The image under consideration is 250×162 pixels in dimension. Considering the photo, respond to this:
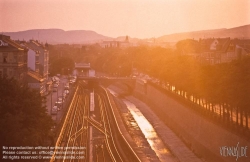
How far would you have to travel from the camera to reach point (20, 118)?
1251 cm

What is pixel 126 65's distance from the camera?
2450 inches

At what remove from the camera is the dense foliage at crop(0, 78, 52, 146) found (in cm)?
1126

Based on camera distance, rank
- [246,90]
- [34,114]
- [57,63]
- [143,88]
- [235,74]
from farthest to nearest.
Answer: [57,63], [143,88], [235,74], [246,90], [34,114]

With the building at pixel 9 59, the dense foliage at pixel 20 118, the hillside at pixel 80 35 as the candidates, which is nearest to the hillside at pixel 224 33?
the hillside at pixel 80 35

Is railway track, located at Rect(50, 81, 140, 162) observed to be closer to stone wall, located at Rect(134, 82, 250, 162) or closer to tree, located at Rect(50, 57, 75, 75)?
stone wall, located at Rect(134, 82, 250, 162)

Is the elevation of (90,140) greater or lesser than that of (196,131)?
lesser

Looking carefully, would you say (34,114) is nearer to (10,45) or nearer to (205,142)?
(205,142)

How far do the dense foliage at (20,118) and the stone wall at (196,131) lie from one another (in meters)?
5.73

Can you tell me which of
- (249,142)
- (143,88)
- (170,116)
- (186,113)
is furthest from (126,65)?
(249,142)

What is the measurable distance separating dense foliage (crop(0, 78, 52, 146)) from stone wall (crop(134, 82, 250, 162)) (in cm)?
573

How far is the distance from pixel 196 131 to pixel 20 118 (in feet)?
32.2

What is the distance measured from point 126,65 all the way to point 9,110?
49.5 metres

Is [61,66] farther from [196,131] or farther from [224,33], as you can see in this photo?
[196,131]

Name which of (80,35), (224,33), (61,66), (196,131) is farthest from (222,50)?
(80,35)
